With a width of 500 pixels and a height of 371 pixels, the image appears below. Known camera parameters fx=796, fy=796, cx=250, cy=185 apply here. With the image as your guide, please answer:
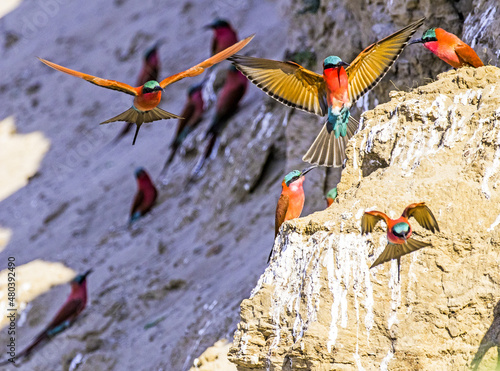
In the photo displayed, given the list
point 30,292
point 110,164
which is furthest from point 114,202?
point 30,292

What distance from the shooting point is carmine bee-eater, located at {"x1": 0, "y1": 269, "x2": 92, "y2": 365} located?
8633 mm

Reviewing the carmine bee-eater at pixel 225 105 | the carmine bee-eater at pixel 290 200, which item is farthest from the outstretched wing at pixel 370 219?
the carmine bee-eater at pixel 225 105

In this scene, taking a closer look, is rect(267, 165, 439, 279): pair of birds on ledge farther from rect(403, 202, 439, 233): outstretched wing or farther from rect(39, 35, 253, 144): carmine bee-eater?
rect(39, 35, 253, 144): carmine bee-eater

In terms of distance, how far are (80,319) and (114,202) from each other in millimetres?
2537

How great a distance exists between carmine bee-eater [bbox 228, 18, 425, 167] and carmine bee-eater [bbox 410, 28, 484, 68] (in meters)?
0.37

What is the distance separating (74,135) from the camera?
1295 centimetres

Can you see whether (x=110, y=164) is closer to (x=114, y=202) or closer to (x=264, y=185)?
(x=114, y=202)

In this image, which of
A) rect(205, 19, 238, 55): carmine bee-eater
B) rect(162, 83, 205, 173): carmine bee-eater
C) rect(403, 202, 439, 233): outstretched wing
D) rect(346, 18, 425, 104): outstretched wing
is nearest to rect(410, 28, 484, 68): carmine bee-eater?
rect(346, 18, 425, 104): outstretched wing


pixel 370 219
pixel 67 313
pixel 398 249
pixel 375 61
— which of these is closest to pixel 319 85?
pixel 375 61

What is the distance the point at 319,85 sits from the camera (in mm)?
5523

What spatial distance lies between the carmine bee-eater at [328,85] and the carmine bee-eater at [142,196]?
483 cm

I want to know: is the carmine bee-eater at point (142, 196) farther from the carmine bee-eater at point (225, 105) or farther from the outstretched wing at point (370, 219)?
the outstretched wing at point (370, 219)

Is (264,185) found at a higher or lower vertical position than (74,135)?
lower

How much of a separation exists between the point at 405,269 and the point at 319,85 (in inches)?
86.9
